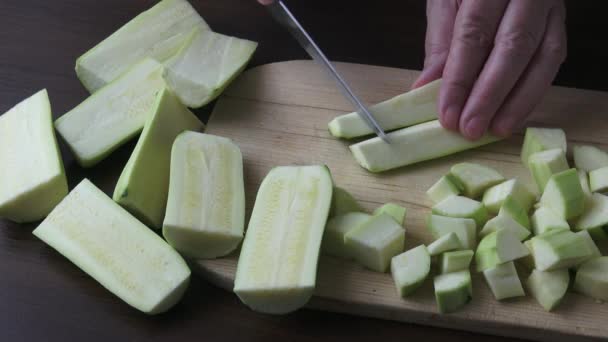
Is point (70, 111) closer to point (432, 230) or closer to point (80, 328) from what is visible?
point (80, 328)

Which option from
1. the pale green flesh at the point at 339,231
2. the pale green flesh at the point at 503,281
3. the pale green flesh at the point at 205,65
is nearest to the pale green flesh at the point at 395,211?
the pale green flesh at the point at 339,231

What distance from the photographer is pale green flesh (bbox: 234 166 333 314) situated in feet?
5.87

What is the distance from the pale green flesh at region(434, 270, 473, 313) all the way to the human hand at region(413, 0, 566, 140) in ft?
1.87

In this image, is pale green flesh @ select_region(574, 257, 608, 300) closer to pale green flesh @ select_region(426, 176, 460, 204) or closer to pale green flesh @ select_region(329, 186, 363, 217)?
pale green flesh @ select_region(426, 176, 460, 204)

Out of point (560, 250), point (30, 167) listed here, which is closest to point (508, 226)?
point (560, 250)

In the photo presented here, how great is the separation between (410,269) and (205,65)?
1.06 metres

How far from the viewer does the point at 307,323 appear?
1896 mm

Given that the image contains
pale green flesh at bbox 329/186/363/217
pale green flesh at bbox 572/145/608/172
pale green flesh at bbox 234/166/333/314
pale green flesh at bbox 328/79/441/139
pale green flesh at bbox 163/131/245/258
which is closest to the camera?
pale green flesh at bbox 234/166/333/314

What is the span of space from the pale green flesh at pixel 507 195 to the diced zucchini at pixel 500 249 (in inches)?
6.5

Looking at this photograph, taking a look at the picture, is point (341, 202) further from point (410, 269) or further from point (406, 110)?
point (406, 110)

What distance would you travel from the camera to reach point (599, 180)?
2076mm

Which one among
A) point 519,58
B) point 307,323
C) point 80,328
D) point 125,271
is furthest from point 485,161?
point 80,328

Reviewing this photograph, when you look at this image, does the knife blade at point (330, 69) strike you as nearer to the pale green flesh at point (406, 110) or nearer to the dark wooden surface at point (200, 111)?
the pale green flesh at point (406, 110)

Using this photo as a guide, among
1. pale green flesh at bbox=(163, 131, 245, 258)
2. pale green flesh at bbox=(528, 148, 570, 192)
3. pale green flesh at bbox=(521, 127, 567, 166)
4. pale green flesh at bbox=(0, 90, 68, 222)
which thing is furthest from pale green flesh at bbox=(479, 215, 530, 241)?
pale green flesh at bbox=(0, 90, 68, 222)
